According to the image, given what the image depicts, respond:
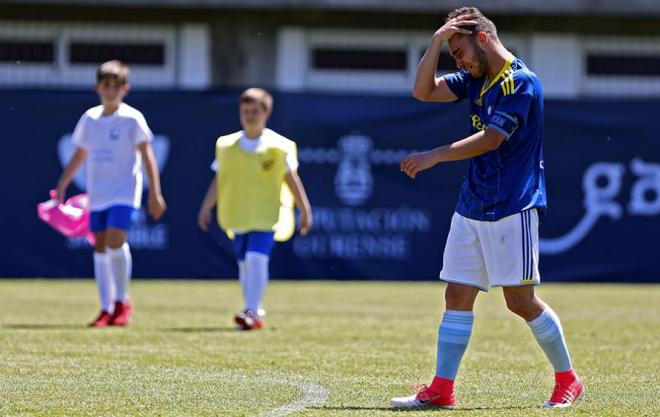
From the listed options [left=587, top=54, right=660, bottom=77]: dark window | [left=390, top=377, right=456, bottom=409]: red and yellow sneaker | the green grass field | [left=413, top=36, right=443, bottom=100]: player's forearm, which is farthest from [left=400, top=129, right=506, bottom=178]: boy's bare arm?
[left=587, top=54, right=660, bottom=77]: dark window

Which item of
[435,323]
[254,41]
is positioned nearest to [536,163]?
[435,323]

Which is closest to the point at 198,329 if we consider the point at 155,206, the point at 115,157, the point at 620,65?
the point at 155,206

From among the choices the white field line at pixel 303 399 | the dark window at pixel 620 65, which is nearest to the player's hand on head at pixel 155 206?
the white field line at pixel 303 399

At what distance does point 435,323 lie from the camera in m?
12.0

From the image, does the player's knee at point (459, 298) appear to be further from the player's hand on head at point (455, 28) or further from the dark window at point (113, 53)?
the dark window at point (113, 53)

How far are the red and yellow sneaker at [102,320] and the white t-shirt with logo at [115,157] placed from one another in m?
0.83

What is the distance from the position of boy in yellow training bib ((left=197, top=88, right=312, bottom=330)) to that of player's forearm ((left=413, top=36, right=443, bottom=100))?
4.47m

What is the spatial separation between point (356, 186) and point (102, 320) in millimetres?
6394

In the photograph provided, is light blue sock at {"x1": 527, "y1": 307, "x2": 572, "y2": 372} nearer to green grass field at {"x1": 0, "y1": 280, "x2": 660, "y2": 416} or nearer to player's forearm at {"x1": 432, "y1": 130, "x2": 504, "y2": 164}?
green grass field at {"x1": 0, "y1": 280, "x2": 660, "y2": 416}

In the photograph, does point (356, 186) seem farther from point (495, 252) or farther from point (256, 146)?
point (495, 252)

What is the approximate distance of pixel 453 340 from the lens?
22.7ft

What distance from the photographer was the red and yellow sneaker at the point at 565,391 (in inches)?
268

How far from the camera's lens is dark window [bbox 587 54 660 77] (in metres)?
22.8

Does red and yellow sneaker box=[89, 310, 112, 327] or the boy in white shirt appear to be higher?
the boy in white shirt
